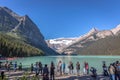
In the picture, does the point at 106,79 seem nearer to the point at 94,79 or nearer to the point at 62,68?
the point at 94,79

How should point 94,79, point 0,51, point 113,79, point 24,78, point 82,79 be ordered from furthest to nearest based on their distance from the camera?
point 0,51 < point 82,79 < point 94,79 < point 113,79 < point 24,78

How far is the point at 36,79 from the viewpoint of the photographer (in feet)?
51.9

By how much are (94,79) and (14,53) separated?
162 metres

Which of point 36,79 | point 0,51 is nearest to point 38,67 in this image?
point 36,79

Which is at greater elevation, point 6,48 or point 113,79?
point 6,48


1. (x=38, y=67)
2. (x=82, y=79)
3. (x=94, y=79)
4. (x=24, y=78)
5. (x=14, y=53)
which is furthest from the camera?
(x=14, y=53)

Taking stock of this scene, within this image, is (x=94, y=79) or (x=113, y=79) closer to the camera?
(x=113, y=79)

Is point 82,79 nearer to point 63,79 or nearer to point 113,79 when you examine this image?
point 63,79

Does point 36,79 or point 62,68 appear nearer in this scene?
point 36,79

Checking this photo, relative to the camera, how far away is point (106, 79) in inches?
1379

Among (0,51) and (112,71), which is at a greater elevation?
(0,51)

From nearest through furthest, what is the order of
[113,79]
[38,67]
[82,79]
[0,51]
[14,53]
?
[113,79] → [82,79] → [38,67] → [0,51] → [14,53]

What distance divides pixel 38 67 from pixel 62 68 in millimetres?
4384

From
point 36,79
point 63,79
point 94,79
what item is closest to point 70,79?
point 63,79
